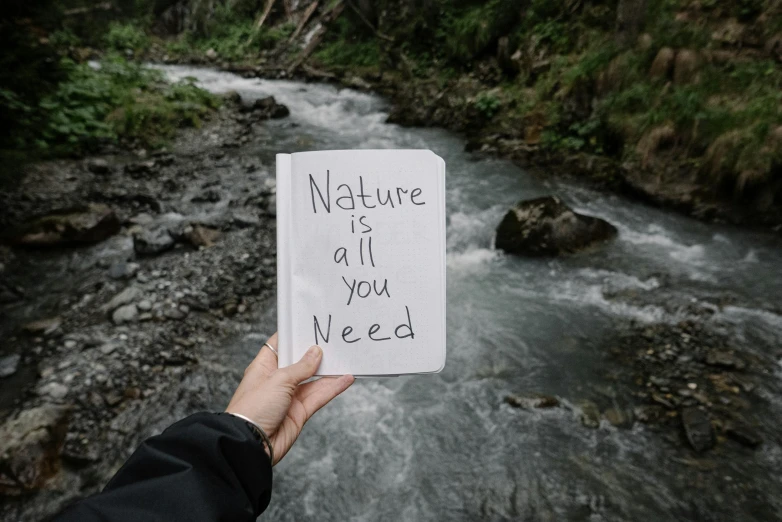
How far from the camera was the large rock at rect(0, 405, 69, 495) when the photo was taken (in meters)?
2.61

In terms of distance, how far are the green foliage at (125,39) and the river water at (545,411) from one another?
732 inches

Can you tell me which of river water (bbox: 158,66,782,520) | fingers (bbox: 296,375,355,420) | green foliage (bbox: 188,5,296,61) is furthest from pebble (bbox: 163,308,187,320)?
green foliage (bbox: 188,5,296,61)

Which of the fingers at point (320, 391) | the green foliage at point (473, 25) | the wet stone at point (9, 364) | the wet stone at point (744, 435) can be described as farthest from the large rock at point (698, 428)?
the green foliage at point (473, 25)

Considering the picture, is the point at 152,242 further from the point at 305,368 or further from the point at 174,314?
the point at 305,368

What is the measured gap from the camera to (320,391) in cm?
148

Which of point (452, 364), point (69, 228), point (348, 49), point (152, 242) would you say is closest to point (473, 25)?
point (348, 49)

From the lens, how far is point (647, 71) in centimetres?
672

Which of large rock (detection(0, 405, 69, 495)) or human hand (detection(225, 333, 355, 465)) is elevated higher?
human hand (detection(225, 333, 355, 465))

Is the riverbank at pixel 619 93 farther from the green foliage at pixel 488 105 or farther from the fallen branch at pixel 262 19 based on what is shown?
the fallen branch at pixel 262 19

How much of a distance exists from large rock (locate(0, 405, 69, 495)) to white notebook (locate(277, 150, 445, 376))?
2.49 meters

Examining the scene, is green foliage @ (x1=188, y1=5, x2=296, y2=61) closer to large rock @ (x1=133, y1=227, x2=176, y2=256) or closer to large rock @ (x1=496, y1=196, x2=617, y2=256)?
large rock @ (x1=133, y1=227, x2=176, y2=256)

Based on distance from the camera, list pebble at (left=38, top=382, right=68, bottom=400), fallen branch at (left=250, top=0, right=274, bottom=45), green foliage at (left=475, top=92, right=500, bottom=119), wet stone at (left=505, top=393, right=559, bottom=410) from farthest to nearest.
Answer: fallen branch at (left=250, top=0, right=274, bottom=45)
green foliage at (left=475, top=92, right=500, bottom=119)
wet stone at (left=505, top=393, right=559, bottom=410)
pebble at (left=38, top=382, right=68, bottom=400)

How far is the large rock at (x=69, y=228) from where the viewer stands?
4758 mm

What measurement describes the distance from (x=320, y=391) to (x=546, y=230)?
14.1 feet
